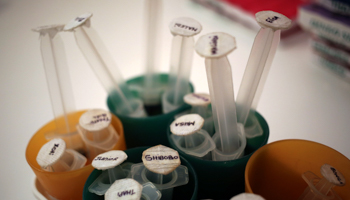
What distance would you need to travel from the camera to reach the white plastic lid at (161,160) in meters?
0.27

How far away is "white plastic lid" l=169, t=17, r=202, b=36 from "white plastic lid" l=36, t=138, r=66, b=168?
0.60 ft

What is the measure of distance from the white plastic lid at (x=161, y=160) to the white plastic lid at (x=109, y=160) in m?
0.02

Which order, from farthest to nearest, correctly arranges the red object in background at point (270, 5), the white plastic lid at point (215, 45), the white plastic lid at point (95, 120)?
the red object in background at point (270, 5), the white plastic lid at point (95, 120), the white plastic lid at point (215, 45)

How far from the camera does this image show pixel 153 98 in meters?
0.46

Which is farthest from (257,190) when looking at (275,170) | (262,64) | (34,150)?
(34,150)

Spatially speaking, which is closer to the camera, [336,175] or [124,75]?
[336,175]

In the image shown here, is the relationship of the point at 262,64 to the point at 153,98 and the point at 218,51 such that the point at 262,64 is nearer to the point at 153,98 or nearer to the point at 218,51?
the point at 218,51

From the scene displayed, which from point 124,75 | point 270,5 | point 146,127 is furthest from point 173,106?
point 270,5

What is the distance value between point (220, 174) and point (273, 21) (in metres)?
0.16

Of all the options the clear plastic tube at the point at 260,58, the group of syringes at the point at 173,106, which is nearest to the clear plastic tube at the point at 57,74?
the group of syringes at the point at 173,106

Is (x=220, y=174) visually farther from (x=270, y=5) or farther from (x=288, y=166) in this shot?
(x=270, y=5)

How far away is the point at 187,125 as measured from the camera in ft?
1.01

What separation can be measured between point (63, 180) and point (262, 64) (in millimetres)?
251

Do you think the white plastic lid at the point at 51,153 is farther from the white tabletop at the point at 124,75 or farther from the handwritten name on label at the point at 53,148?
the white tabletop at the point at 124,75
